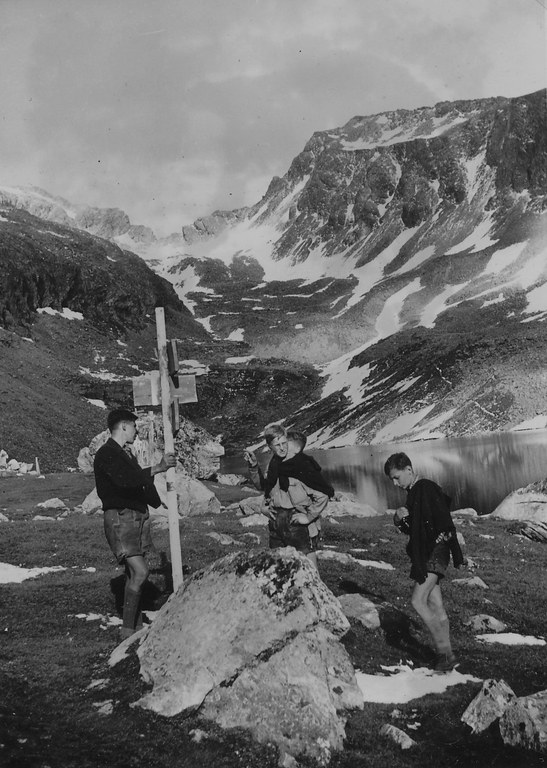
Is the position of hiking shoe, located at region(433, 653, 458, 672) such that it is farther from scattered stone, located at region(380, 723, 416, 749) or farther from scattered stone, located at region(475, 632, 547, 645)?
scattered stone, located at region(380, 723, 416, 749)

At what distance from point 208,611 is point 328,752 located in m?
2.75

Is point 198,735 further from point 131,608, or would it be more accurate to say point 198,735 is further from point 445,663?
point 445,663

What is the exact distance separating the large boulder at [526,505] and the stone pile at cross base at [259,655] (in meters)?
28.3

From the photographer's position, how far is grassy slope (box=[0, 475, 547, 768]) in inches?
304

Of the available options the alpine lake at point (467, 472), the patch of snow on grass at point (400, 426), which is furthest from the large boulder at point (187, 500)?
the patch of snow on grass at point (400, 426)

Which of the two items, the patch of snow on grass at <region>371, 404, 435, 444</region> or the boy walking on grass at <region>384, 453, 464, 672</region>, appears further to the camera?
the patch of snow on grass at <region>371, 404, 435, 444</region>

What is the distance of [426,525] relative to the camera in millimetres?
10727

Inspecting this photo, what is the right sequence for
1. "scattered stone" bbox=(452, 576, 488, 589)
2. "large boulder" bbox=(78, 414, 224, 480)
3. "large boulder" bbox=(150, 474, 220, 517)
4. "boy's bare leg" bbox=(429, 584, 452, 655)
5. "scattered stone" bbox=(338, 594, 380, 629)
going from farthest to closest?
"large boulder" bbox=(78, 414, 224, 480)
"large boulder" bbox=(150, 474, 220, 517)
"scattered stone" bbox=(452, 576, 488, 589)
"scattered stone" bbox=(338, 594, 380, 629)
"boy's bare leg" bbox=(429, 584, 452, 655)

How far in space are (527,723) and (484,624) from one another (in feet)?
21.3

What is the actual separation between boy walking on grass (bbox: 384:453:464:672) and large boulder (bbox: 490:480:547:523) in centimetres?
2595

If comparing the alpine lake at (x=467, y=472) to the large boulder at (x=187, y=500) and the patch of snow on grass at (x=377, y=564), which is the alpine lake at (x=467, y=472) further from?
the patch of snow on grass at (x=377, y=564)

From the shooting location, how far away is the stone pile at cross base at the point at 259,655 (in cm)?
834

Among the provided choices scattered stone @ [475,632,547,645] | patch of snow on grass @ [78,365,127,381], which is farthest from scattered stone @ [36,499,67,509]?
patch of snow on grass @ [78,365,127,381]

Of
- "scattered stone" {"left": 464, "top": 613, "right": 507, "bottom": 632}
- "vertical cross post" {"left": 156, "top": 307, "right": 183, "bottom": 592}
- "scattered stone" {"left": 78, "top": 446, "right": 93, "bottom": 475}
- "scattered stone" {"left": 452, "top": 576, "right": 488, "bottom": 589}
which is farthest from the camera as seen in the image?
"scattered stone" {"left": 78, "top": 446, "right": 93, "bottom": 475}
